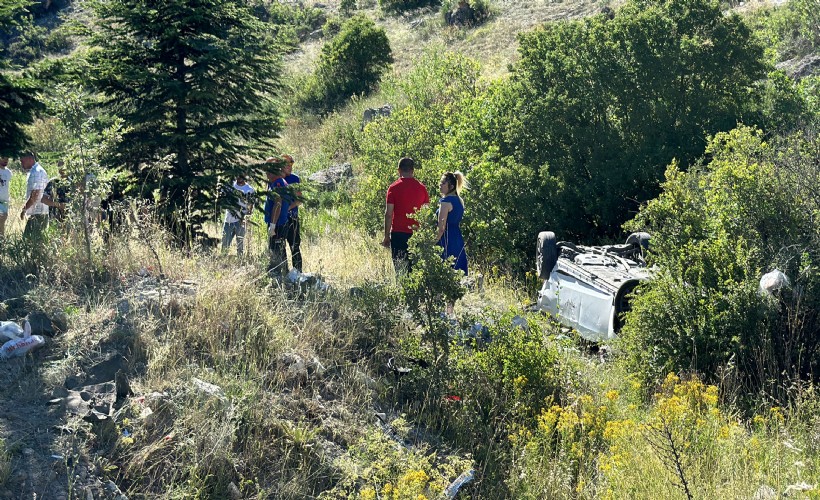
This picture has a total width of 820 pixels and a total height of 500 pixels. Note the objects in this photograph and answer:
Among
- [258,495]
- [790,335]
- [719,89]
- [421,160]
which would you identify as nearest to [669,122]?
[719,89]

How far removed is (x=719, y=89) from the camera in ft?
42.3

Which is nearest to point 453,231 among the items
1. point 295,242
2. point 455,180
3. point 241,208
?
point 455,180

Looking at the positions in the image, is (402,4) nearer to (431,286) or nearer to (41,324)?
(431,286)

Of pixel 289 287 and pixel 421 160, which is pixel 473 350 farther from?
pixel 421 160

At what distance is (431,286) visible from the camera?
683cm

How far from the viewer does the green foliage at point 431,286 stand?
6789mm

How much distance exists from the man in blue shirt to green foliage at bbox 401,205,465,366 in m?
2.69

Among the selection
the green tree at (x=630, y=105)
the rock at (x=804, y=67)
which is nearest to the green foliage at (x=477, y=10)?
the rock at (x=804, y=67)

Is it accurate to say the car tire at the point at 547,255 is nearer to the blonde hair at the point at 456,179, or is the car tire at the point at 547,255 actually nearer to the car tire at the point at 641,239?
the car tire at the point at 641,239

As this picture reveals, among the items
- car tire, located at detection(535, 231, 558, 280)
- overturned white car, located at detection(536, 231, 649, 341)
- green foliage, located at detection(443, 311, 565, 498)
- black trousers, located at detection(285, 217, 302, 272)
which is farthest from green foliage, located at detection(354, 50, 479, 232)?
green foliage, located at detection(443, 311, 565, 498)

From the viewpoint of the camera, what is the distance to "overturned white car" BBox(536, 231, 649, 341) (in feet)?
30.0

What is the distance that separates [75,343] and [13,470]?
1356 millimetres

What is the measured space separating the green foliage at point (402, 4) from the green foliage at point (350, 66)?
10.6 meters

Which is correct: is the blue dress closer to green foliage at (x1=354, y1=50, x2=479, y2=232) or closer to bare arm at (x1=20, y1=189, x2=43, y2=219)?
green foliage at (x1=354, y1=50, x2=479, y2=232)
